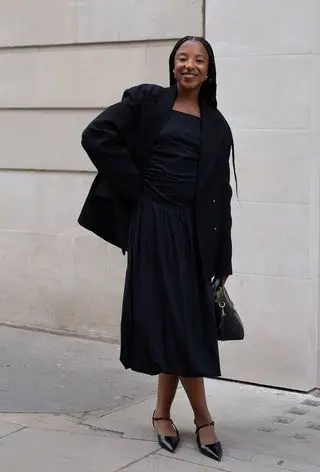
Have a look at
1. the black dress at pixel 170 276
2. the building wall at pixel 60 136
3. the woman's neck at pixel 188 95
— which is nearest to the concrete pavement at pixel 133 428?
the black dress at pixel 170 276

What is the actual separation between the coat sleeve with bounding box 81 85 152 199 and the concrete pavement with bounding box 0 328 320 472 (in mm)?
1348

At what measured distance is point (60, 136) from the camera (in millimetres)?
7066

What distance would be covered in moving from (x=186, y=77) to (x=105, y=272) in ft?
9.31

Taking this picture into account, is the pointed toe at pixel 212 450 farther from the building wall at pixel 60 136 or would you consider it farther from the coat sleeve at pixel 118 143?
the building wall at pixel 60 136

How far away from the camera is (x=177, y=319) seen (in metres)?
4.34

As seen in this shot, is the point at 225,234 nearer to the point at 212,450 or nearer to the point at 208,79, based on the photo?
the point at 208,79

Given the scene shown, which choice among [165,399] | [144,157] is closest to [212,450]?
[165,399]

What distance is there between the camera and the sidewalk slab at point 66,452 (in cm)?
431

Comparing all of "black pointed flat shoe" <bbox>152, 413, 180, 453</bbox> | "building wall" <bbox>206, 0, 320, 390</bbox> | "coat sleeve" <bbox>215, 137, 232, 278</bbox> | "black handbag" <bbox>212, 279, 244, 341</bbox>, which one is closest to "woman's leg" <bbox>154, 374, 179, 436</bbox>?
"black pointed flat shoe" <bbox>152, 413, 180, 453</bbox>

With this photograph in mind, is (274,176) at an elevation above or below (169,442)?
above

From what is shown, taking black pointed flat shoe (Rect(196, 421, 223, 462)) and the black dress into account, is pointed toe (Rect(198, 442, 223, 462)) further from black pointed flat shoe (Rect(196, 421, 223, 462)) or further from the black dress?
the black dress

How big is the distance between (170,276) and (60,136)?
3.00m

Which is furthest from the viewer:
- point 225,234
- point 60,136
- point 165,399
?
point 60,136

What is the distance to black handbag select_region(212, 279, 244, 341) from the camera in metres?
4.51
